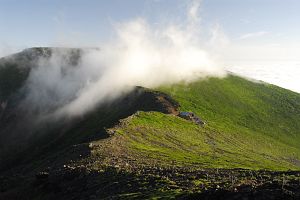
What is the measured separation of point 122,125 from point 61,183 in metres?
77.6

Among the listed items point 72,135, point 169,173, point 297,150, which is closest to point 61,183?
point 169,173

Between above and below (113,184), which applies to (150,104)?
above

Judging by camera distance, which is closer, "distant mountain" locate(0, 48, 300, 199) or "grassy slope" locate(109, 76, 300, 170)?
"distant mountain" locate(0, 48, 300, 199)

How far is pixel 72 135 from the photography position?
182m

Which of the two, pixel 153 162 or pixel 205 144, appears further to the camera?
pixel 205 144

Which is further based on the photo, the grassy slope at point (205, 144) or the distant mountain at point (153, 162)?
the grassy slope at point (205, 144)

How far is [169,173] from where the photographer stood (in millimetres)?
63438

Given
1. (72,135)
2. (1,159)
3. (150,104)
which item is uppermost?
(150,104)

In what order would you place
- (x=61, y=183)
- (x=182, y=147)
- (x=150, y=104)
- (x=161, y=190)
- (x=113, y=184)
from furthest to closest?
1. (x=150, y=104)
2. (x=182, y=147)
3. (x=61, y=183)
4. (x=113, y=184)
5. (x=161, y=190)

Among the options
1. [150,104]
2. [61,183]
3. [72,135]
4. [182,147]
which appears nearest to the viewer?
[61,183]

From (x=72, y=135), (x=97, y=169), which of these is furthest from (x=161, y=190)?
(x=72, y=135)

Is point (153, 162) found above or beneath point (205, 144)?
beneath

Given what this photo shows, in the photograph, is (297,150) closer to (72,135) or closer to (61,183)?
(72,135)

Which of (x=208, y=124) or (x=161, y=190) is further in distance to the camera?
(x=208, y=124)
